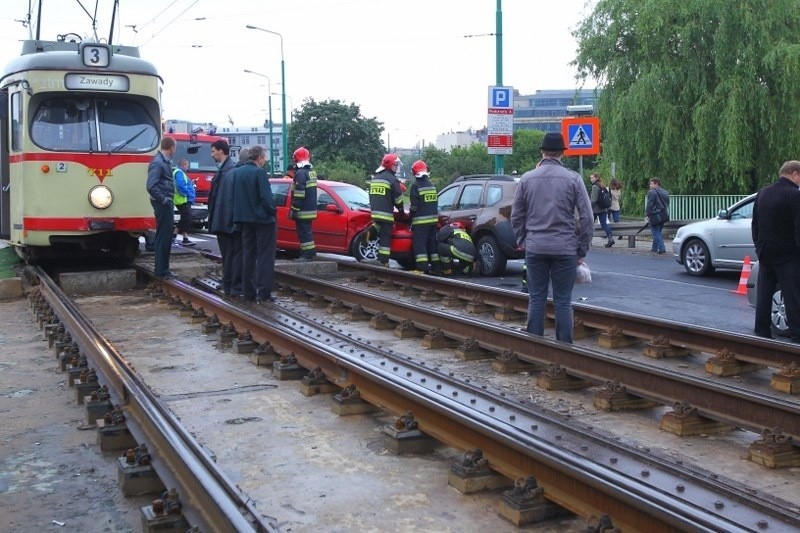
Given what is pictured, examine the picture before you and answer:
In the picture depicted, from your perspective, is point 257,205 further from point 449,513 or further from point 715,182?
point 715,182

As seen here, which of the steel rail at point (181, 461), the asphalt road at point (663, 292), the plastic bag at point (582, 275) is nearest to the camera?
the steel rail at point (181, 461)

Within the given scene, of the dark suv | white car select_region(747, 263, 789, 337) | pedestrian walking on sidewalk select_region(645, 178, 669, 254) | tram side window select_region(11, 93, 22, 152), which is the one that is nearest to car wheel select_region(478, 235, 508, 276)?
the dark suv

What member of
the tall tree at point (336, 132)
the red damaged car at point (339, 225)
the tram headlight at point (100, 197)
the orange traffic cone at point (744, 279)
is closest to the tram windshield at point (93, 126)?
the tram headlight at point (100, 197)

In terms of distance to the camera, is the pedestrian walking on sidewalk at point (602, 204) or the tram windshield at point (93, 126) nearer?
the tram windshield at point (93, 126)

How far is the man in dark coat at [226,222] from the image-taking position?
1120 cm

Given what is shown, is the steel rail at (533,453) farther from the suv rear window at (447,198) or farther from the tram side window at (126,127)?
the suv rear window at (447,198)

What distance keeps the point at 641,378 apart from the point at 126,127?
9424 mm

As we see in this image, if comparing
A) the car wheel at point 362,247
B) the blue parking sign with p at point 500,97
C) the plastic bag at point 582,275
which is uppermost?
the blue parking sign with p at point 500,97

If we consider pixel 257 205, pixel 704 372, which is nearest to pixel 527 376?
pixel 704 372

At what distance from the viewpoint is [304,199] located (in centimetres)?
1502

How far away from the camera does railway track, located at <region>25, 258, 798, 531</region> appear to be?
3.88 m

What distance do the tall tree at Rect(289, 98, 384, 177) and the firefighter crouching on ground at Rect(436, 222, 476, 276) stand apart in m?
48.7

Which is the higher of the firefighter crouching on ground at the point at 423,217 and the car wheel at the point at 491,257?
the firefighter crouching on ground at the point at 423,217

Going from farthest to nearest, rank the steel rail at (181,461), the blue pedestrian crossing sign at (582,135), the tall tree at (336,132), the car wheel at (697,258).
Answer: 1. the tall tree at (336,132)
2. the blue pedestrian crossing sign at (582,135)
3. the car wheel at (697,258)
4. the steel rail at (181,461)
